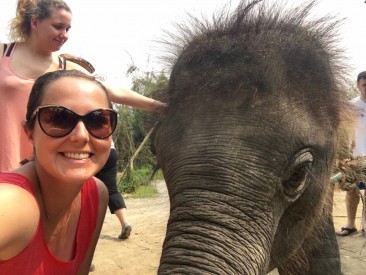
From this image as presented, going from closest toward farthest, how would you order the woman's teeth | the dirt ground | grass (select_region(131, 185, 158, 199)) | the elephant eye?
the woman's teeth → the elephant eye → the dirt ground → grass (select_region(131, 185, 158, 199))

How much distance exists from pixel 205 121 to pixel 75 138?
86 centimetres

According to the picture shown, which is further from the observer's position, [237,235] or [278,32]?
[278,32]

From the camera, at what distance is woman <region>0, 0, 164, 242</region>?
3.66m

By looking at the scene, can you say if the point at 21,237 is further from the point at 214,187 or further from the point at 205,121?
the point at 205,121

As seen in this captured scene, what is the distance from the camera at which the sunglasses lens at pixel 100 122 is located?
2371 mm

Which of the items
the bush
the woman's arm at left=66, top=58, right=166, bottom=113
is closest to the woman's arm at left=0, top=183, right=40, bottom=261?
the woman's arm at left=66, top=58, right=166, bottom=113

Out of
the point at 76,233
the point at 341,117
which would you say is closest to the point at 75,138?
the point at 76,233

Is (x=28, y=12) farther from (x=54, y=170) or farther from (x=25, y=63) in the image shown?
(x=54, y=170)

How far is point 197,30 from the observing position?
3729 millimetres

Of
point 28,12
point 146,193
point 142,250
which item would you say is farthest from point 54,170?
point 146,193

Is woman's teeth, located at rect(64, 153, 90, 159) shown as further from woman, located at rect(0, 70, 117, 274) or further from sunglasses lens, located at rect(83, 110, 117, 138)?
sunglasses lens, located at rect(83, 110, 117, 138)

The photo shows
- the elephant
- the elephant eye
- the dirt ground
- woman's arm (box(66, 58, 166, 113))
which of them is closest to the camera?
the elephant

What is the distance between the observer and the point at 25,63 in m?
3.79

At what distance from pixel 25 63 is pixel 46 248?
188 cm
